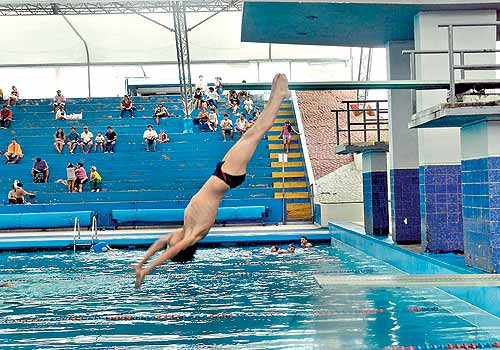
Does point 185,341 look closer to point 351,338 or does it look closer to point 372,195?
point 351,338

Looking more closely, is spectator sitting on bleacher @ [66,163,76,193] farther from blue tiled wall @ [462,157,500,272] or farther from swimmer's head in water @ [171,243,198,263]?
swimmer's head in water @ [171,243,198,263]

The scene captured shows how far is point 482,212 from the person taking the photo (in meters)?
8.40

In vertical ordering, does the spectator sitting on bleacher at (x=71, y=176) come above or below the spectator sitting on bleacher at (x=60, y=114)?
below

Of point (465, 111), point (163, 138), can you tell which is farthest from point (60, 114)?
point (465, 111)

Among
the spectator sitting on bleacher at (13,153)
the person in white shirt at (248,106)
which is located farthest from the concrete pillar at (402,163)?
the person in white shirt at (248,106)

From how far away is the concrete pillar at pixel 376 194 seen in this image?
1474 centimetres

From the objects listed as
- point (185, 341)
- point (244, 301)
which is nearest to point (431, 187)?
point (244, 301)

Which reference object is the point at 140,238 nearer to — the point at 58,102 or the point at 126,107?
the point at 126,107

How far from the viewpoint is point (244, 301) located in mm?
9203

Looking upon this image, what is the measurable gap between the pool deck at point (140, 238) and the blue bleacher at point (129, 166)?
2.61 meters

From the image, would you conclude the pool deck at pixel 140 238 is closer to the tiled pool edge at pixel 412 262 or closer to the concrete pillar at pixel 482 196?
the tiled pool edge at pixel 412 262

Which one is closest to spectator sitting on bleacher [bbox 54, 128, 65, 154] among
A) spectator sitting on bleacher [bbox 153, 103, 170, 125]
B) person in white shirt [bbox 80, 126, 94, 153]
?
person in white shirt [bbox 80, 126, 94, 153]

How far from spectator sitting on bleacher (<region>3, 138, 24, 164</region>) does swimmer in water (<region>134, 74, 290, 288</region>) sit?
738 inches

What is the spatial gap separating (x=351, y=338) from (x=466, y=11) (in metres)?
5.39
